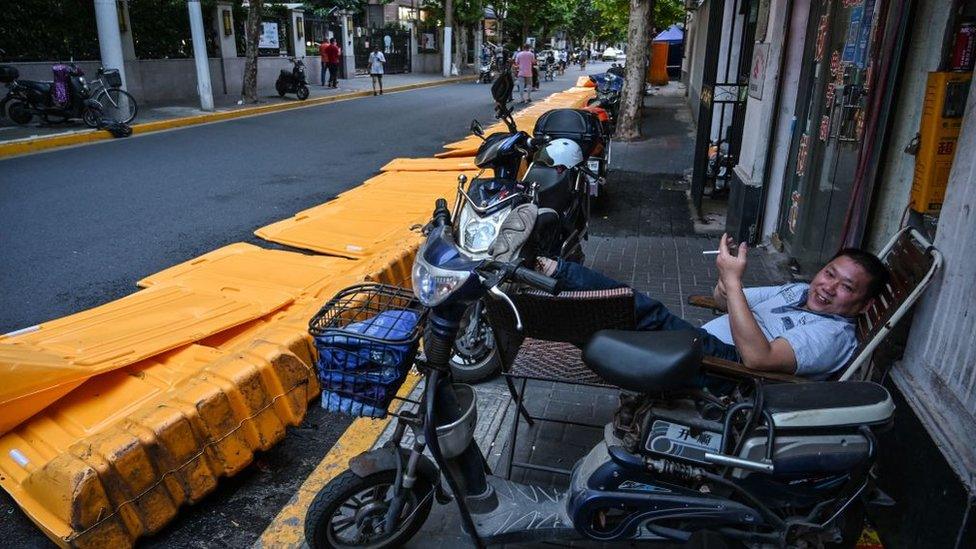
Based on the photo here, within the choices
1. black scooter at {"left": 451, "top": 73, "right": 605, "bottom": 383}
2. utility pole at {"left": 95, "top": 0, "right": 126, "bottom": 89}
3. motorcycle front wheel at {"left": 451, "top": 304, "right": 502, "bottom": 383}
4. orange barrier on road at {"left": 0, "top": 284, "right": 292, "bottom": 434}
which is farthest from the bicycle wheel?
motorcycle front wheel at {"left": 451, "top": 304, "right": 502, "bottom": 383}

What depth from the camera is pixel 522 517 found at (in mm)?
2438

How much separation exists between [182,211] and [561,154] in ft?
14.8

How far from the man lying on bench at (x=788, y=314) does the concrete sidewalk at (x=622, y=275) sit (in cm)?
80

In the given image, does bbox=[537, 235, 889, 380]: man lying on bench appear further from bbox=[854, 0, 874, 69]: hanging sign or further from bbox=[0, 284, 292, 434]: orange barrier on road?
bbox=[0, 284, 292, 434]: orange barrier on road

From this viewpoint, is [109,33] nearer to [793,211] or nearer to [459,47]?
[793,211]

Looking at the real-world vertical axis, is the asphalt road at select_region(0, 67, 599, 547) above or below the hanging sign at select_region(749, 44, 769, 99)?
below

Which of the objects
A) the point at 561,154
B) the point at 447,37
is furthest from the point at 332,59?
the point at 561,154

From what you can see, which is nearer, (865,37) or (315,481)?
(315,481)

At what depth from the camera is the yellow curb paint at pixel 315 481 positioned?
105 inches

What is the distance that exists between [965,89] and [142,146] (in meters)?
12.3

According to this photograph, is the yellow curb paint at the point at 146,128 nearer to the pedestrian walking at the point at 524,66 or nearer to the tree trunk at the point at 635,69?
the pedestrian walking at the point at 524,66

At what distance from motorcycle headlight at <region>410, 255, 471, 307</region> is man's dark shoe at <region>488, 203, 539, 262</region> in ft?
2.13

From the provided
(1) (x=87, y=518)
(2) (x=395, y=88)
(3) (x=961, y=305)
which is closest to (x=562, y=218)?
(3) (x=961, y=305)

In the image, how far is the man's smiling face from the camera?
264cm
